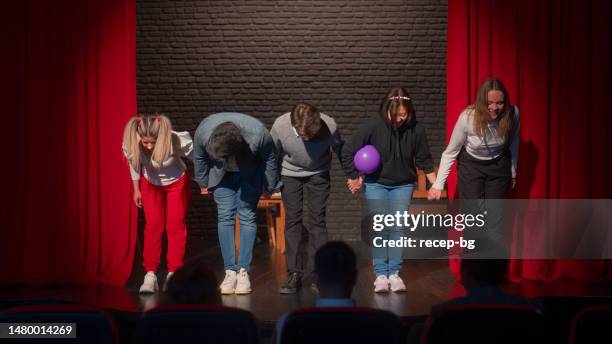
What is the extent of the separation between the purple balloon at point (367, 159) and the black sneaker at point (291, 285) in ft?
2.47

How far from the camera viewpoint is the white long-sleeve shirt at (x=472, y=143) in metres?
4.75

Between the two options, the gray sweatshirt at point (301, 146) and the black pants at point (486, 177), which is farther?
the black pants at point (486, 177)

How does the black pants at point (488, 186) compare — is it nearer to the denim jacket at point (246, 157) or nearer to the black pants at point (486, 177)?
the black pants at point (486, 177)

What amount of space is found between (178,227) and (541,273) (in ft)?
7.90

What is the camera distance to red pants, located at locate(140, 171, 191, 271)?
4707 mm

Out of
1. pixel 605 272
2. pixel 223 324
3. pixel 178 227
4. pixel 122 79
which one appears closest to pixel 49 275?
pixel 178 227

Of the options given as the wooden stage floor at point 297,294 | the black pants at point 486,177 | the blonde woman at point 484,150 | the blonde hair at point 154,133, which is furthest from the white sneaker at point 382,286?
the blonde hair at point 154,133

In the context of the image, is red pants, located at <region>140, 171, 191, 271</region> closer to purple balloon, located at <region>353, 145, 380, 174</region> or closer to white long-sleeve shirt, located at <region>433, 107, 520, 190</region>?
purple balloon, located at <region>353, 145, 380, 174</region>

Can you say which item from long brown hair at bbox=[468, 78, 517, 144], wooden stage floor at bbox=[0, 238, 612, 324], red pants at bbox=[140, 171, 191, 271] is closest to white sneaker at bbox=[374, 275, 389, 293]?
wooden stage floor at bbox=[0, 238, 612, 324]

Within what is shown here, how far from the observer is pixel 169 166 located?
4.66 meters

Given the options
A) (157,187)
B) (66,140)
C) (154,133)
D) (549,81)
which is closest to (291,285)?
(157,187)

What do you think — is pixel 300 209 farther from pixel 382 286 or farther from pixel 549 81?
pixel 549 81

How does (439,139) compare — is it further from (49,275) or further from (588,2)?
(49,275)

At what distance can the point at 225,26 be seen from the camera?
7.18 m
